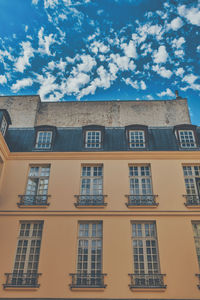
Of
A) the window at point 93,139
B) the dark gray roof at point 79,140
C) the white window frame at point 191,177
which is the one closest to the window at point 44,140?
the dark gray roof at point 79,140

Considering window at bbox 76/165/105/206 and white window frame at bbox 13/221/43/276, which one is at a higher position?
window at bbox 76/165/105/206

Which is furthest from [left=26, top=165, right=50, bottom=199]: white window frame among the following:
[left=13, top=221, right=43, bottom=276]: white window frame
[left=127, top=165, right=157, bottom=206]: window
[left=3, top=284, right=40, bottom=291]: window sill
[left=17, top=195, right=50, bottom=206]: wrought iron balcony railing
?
[left=127, top=165, right=157, bottom=206]: window

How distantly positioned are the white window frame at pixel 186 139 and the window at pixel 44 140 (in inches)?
276

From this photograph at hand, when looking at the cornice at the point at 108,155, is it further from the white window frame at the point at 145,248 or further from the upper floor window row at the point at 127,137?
the white window frame at the point at 145,248

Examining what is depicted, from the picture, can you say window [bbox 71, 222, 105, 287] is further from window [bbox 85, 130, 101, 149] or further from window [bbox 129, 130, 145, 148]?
window [bbox 129, 130, 145, 148]

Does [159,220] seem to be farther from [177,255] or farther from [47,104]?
[47,104]

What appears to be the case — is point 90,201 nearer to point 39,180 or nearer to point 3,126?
point 39,180

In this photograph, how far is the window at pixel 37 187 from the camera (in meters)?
11.4

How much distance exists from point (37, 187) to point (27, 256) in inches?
123

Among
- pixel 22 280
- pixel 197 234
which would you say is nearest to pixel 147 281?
pixel 197 234

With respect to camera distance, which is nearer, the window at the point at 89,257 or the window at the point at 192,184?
the window at the point at 89,257

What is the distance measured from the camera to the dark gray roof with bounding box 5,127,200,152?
42.6ft

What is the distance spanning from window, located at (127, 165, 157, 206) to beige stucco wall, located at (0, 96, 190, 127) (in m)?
7.35

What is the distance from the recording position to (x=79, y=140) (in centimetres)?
1359
